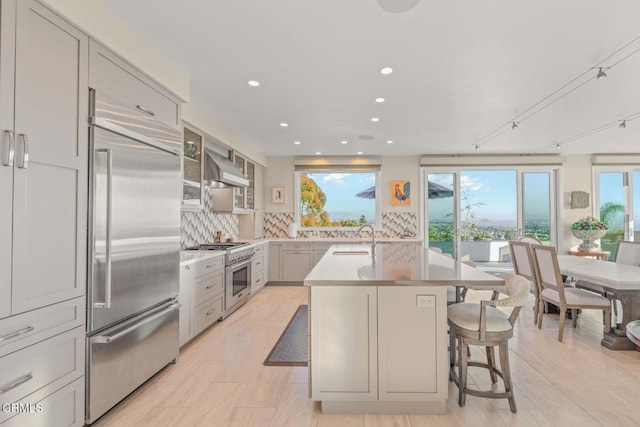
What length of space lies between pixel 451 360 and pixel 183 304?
2.48 m

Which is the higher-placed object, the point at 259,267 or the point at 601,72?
the point at 601,72

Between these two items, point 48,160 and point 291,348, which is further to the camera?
point 291,348

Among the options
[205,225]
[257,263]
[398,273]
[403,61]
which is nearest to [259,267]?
[257,263]

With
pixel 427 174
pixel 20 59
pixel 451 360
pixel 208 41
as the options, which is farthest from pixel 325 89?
pixel 427 174

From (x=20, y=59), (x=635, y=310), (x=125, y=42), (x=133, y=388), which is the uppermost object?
(x=125, y=42)

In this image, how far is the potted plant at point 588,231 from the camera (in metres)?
6.34

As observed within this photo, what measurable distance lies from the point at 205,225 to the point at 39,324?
137 inches

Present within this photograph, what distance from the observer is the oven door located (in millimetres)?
4395

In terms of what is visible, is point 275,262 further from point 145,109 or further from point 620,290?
point 620,290

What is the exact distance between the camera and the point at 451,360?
8.99 ft

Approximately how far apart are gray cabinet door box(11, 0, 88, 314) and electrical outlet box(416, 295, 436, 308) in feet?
6.81

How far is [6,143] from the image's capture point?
1.53 metres

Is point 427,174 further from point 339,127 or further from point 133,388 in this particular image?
point 133,388

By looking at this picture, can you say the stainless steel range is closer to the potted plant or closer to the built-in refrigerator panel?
the built-in refrigerator panel
